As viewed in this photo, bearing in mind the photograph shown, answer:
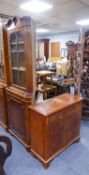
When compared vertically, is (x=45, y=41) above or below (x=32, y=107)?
above

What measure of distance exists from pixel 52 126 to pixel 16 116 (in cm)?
77

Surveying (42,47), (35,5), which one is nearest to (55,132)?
(35,5)

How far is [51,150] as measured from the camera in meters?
1.86

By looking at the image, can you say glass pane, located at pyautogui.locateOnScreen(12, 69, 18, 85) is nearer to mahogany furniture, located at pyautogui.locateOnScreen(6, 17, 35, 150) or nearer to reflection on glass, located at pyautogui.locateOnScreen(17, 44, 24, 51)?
mahogany furniture, located at pyautogui.locateOnScreen(6, 17, 35, 150)

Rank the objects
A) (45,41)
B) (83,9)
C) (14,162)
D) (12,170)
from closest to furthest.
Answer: (12,170) < (14,162) < (83,9) < (45,41)

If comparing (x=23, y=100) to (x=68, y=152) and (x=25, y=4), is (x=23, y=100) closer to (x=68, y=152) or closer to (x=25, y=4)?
(x=68, y=152)

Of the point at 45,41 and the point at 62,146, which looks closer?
the point at 62,146

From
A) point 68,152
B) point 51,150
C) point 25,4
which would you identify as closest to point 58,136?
point 51,150

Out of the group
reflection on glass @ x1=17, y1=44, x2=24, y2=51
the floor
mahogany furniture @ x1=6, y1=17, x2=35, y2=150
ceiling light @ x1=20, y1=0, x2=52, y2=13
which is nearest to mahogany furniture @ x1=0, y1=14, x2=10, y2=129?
mahogany furniture @ x1=6, y1=17, x2=35, y2=150

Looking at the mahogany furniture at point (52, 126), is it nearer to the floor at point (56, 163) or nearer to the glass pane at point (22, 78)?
the floor at point (56, 163)

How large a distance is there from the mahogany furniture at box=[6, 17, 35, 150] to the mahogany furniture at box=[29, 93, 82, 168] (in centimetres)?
19

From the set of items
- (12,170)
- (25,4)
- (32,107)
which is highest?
(25,4)

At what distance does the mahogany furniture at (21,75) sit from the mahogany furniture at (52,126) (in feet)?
0.62

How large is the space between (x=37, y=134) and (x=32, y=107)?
1.18ft
